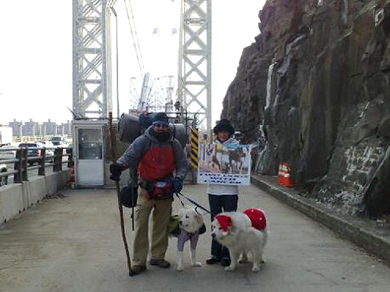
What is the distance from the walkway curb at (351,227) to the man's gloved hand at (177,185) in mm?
2682

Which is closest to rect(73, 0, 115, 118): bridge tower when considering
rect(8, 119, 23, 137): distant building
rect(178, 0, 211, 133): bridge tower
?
rect(178, 0, 211, 133): bridge tower

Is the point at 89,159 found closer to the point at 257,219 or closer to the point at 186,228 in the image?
the point at 186,228

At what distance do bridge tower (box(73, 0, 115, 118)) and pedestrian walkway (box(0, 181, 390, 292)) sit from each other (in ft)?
66.2

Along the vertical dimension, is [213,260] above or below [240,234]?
below

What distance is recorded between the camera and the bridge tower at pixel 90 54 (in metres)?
30.1

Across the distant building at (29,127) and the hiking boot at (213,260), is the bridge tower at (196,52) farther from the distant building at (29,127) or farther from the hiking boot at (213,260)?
the distant building at (29,127)

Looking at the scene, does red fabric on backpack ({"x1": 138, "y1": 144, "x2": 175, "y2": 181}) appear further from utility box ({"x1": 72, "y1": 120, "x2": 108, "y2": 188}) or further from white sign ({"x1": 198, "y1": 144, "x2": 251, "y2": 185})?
utility box ({"x1": 72, "y1": 120, "x2": 108, "y2": 188})

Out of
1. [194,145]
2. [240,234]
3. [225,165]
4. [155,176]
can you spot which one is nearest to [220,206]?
[225,165]

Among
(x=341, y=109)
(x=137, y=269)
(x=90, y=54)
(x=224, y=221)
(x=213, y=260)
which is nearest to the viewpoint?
(x=224, y=221)

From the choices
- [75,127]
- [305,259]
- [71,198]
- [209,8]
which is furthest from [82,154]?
[209,8]

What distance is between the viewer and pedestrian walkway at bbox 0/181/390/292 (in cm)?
588

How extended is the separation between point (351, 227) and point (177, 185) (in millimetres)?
3148

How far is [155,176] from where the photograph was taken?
6430 millimetres

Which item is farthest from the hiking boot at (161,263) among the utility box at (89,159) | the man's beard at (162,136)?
the utility box at (89,159)
